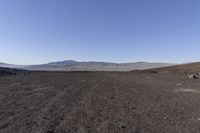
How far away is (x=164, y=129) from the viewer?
6.69 meters

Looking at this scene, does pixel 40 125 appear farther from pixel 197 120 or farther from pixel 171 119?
pixel 197 120

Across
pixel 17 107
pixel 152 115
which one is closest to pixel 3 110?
pixel 17 107

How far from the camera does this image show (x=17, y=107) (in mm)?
10211

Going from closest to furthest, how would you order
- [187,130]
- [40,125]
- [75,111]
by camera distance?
[187,130] → [40,125] → [75,111]

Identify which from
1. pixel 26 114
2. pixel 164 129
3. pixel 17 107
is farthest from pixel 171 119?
pixel 17 107

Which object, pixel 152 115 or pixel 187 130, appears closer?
pixel 187 130

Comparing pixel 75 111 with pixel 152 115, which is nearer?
pixel 152 115

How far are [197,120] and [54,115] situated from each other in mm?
4670

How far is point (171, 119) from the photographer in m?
7.86

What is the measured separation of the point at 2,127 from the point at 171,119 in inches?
200

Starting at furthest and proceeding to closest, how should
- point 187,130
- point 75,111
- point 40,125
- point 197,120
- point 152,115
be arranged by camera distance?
point 75,111
point 152,115
point 197,120
point 40,125
point 187,130

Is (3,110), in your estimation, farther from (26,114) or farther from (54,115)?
(54,115)

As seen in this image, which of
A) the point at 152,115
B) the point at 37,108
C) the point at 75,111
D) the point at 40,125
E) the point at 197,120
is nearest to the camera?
the point at 40,125

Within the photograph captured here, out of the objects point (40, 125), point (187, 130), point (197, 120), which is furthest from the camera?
point (197, 120)
